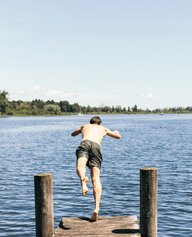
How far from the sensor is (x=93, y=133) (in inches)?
416

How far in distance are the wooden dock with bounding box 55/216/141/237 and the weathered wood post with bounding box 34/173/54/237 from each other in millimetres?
273

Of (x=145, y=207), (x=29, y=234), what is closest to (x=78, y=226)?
(x=145, y=207)

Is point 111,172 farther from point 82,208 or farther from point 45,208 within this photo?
point 45,208

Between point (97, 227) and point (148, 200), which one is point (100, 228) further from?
point (148, 200)

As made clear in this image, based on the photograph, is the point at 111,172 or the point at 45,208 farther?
the point at 111,172

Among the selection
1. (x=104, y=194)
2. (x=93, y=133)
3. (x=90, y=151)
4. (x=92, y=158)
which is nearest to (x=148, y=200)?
(x=92, y=158)

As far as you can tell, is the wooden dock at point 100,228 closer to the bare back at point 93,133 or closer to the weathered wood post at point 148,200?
the weathered wood post at point 148,200

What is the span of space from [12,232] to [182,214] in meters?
7.23

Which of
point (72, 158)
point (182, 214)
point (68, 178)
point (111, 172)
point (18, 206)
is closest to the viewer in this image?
point (182, 214)

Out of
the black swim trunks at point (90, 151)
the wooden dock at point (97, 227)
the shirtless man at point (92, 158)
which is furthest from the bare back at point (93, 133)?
the wooden dock at point (97, 227)

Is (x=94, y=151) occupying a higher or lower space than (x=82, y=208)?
higher

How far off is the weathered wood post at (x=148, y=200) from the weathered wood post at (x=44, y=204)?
2092mm

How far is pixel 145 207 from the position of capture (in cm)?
997

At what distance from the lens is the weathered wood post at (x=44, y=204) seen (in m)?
9.78
